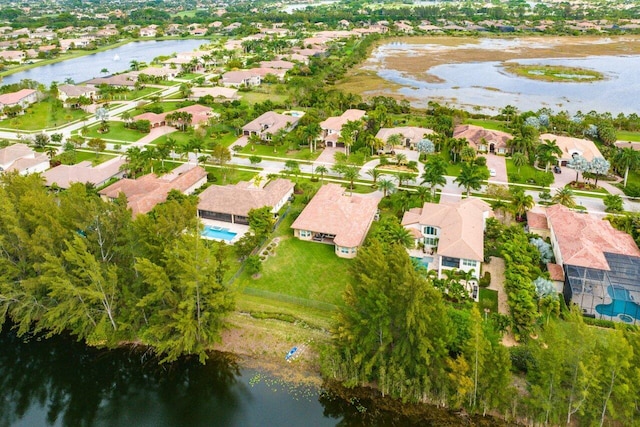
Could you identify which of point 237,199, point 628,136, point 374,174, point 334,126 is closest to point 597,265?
point 374,174

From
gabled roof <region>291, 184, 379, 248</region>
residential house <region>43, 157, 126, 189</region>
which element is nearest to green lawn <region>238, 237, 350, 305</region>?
gabled roof <region>291, 184, 379, 248</region>

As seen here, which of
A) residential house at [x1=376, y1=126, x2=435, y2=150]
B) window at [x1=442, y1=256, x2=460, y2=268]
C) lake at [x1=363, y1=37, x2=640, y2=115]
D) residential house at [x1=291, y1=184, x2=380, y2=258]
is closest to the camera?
window at [x1=442, y1=256, x2=460, y2=268]

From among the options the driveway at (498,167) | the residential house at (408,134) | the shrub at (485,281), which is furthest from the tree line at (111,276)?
the residential house at (408,134)

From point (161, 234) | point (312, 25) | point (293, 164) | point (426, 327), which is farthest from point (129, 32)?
point (426, 327)

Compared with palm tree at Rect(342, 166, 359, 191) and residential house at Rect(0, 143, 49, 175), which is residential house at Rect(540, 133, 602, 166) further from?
residential house at Rect(0, 143, 49, 175)

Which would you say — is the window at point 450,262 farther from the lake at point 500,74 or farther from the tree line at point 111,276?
the lake at point 500,74

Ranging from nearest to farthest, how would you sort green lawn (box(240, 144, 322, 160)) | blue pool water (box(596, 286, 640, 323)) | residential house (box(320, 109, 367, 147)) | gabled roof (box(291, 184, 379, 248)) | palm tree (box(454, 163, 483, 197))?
blue pool water (box(596, 286, 640, 323))
gabled roof (box(291, 184, 379, 248))
palm tree (box(454, 163, 483, 197))
green lawn (box(240, 144, 322, 160))
residential house (box(320, 109, 367, 147))
